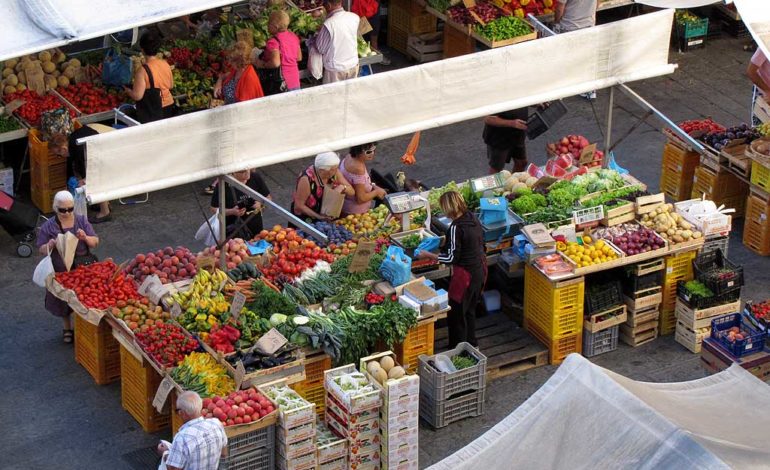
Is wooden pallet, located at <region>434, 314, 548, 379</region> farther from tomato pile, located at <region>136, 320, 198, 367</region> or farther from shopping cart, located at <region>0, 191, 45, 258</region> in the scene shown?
shopping cart, located at <region>0, 191, 45, 258</region>

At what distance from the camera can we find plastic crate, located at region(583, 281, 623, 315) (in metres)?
13.1

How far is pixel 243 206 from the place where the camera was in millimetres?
13836

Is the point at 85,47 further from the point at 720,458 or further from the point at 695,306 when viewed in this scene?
the point at 720,458

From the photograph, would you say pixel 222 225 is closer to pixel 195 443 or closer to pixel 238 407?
pixel 238 407

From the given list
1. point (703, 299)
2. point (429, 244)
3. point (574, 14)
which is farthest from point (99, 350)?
point (574, 14)

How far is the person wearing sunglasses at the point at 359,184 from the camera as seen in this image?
14.0 m

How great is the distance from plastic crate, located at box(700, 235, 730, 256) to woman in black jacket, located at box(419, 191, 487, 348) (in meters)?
2.26

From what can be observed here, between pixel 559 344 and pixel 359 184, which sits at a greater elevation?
pixel 359 184

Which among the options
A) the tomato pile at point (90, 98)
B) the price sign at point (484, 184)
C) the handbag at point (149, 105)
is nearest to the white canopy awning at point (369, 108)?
the price sign at point (484, 184)

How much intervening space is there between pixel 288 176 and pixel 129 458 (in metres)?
5.24

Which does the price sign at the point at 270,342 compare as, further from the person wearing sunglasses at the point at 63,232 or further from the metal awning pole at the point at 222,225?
the person wearing sunglasses at the point at 63,232

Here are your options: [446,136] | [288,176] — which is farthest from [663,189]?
[288,176]

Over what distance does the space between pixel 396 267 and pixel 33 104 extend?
5.11m

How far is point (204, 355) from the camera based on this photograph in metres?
11.6
